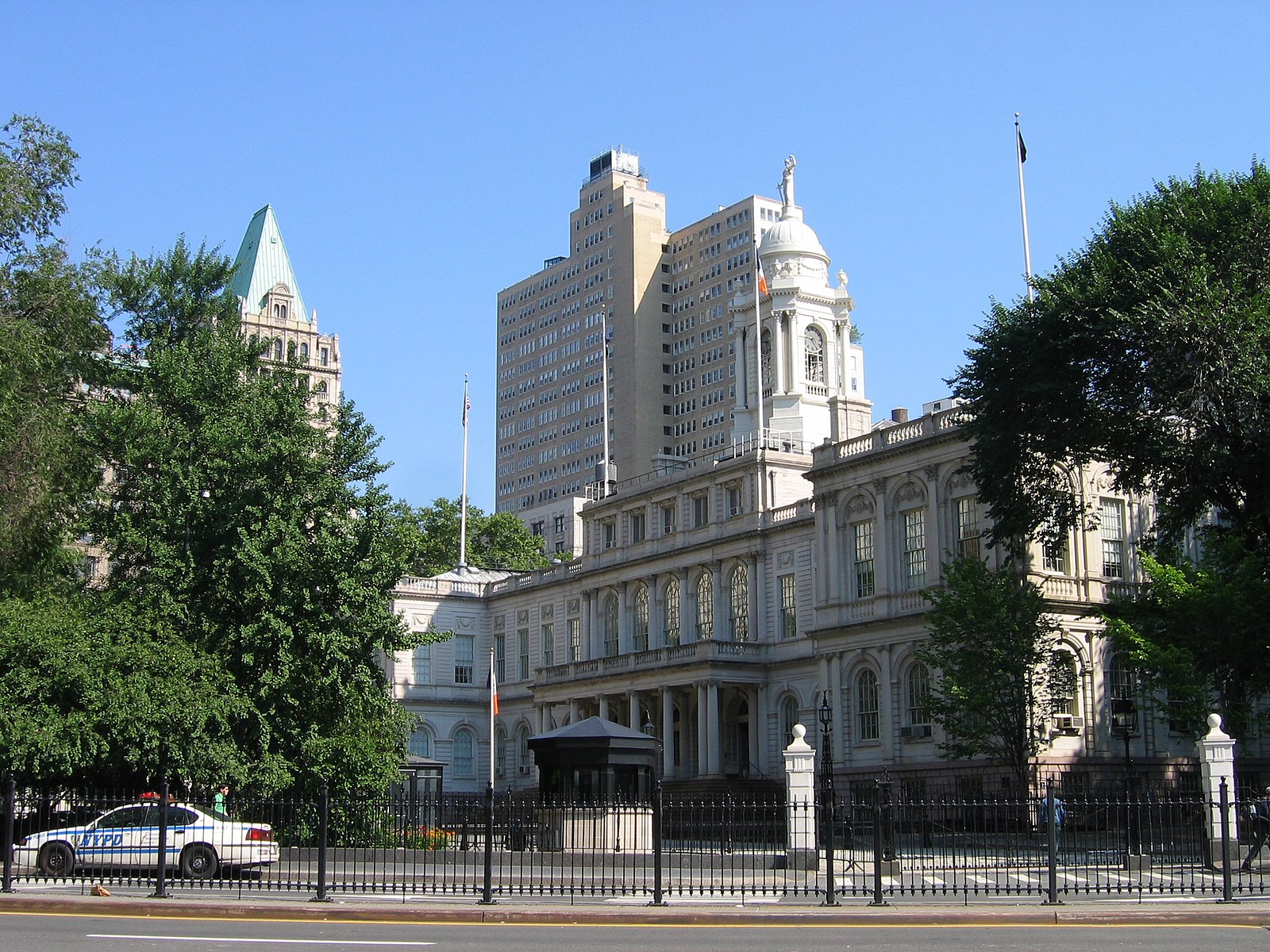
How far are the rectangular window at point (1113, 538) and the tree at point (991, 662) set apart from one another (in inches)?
278

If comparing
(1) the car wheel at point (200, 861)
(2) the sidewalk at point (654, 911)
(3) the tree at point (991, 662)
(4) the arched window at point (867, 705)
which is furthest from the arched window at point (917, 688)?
(1) the car wheel at point (200, 861)

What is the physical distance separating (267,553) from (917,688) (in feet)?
84.7

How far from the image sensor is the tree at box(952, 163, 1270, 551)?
39.8 metres

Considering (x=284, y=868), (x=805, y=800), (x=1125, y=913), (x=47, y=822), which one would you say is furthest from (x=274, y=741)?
(x=1125, y=913)

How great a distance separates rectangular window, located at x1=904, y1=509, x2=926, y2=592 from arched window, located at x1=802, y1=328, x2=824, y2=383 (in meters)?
24.2

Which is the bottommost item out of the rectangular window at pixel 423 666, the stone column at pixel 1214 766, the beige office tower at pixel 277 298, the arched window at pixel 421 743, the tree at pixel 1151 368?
the stone column at pixel 1214 766

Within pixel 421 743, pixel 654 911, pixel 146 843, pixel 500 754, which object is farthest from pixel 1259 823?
pixel 421 743

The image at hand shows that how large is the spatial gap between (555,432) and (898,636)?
10836 cm

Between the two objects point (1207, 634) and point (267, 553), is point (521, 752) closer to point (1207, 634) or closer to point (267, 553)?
point (267, 553)

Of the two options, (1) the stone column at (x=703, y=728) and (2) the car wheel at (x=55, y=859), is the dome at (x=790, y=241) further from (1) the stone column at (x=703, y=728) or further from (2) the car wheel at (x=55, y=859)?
(2) the car wheel at (x=55, y=859)

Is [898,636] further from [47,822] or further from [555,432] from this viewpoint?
[555,432]

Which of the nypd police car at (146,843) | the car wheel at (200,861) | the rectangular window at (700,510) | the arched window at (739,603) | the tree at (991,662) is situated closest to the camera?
the car wheel at (200,861)

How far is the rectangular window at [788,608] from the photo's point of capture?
63.2 m

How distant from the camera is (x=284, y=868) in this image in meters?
31.2
